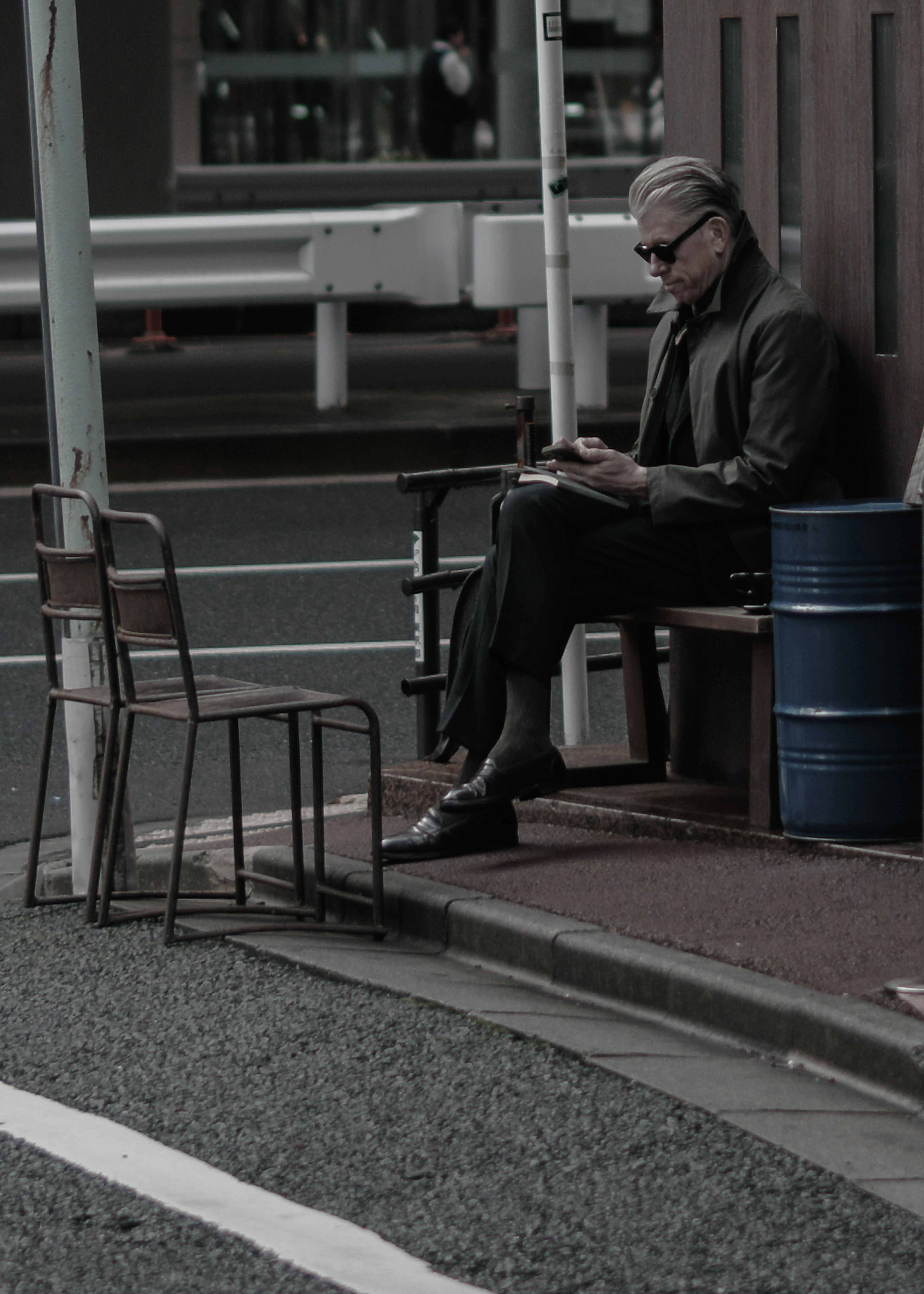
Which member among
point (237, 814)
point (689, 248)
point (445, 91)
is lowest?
point (237, 814)

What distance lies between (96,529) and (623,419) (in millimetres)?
9000

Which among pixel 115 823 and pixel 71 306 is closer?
pixel 115 823

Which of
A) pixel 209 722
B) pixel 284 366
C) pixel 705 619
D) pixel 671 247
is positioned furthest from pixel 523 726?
pixel 284 366

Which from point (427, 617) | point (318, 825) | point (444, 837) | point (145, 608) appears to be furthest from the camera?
point (427, 617)

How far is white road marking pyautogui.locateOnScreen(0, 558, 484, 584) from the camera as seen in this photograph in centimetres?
1080

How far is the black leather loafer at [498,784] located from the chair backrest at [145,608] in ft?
2.32

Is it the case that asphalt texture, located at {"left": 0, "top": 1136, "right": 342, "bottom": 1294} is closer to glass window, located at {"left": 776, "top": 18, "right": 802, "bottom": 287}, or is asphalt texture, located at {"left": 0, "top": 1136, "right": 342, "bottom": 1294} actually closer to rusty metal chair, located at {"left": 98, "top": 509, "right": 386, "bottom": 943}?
rusty metal chair, located at {"left": 98, "top": 509, "right": 386, "bottom": 943}

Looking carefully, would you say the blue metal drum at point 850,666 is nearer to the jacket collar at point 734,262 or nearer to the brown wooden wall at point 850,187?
the brown wooden wall at point 850,187

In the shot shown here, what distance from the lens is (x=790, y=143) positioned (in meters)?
6.25

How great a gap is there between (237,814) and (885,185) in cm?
223

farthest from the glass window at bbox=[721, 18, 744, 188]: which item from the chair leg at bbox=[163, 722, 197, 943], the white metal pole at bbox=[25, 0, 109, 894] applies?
the chair leg at bbox=[163, 722, 197, 943]

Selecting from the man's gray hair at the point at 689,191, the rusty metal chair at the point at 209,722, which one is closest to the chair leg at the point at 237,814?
the rusty metal chair at the point at 209,722

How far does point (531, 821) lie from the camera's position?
6.28 meters

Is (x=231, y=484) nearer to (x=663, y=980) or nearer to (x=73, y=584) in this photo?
(x=73, y=584)
